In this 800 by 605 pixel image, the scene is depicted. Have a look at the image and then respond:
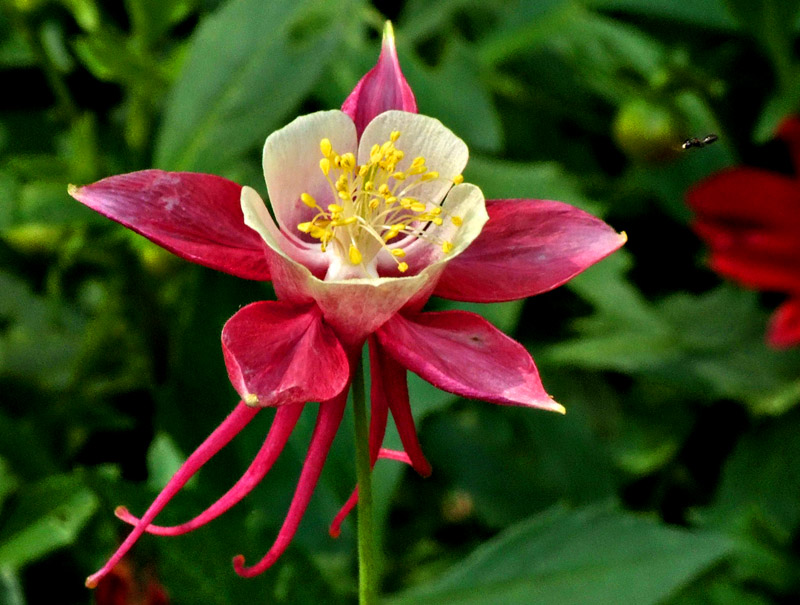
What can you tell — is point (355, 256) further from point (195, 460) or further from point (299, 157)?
point (195, 460)

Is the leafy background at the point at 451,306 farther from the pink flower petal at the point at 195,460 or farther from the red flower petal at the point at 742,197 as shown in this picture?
the pink flower petal at the point at 195,460

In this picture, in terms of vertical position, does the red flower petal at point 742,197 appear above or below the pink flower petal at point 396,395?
below

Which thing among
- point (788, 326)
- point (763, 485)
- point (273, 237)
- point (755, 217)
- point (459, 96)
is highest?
point (273, 237)

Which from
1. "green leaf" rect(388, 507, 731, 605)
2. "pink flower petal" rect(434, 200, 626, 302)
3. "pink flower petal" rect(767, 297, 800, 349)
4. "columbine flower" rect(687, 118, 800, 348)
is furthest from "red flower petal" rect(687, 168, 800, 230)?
"pink flower petal" rect(434, 200, 626, 302)

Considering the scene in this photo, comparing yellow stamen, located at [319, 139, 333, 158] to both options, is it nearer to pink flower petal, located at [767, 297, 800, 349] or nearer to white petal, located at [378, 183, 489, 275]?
white petal, located at [378, 183, 489, 275]

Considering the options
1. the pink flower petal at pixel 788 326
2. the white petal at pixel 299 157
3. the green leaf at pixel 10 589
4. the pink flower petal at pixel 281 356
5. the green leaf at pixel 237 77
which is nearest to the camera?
the pink flower petal at pixel 281 356

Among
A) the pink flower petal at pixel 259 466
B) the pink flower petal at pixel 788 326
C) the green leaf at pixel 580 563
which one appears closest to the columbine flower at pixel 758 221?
the pink flower petal at pixel 788 326

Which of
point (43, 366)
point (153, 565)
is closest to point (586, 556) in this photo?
point (153, 565)

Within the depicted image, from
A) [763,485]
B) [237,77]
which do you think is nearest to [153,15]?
[237,77]
